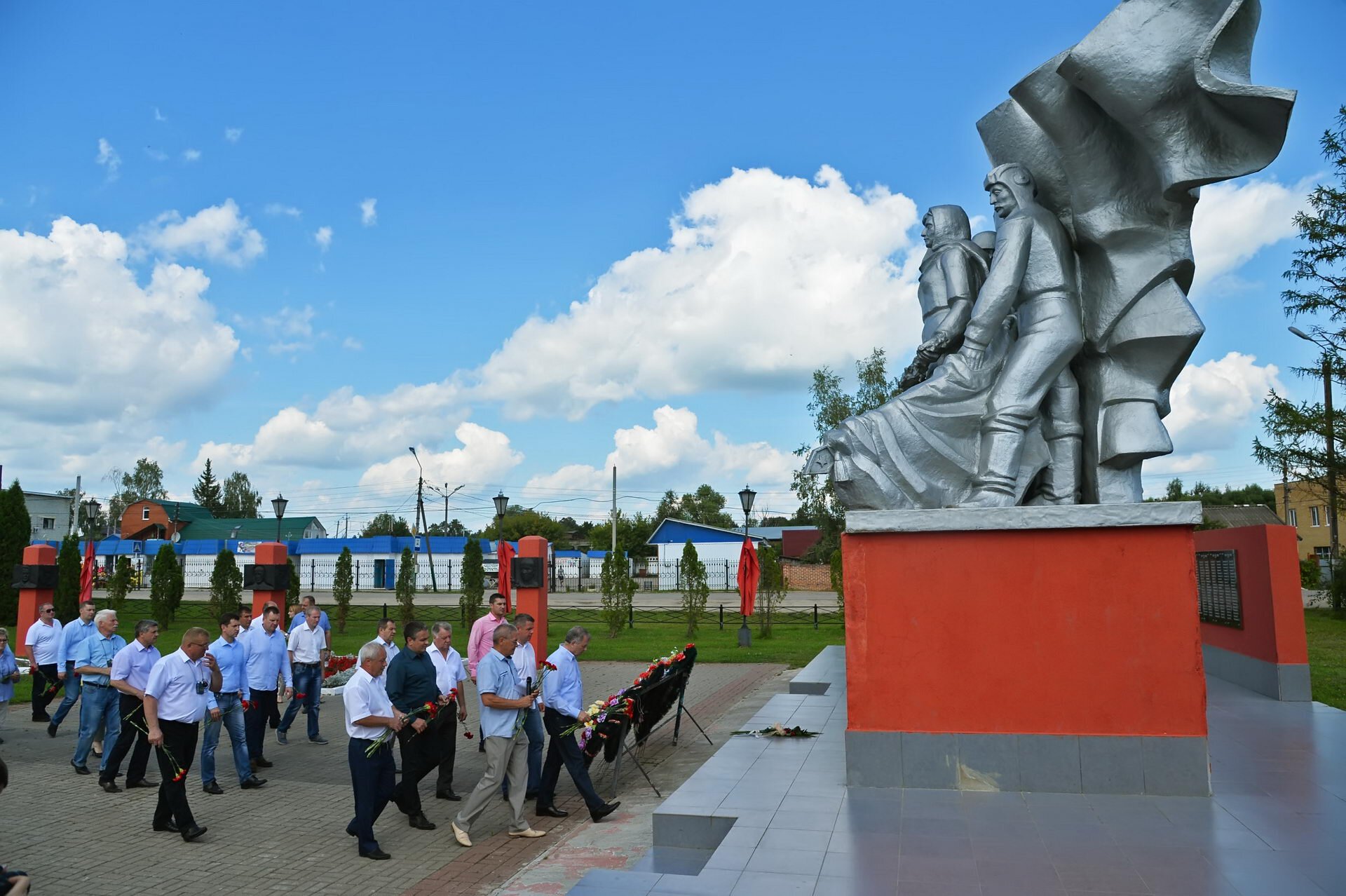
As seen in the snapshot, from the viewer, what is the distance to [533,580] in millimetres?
16953

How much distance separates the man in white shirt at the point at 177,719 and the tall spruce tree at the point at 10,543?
2003 cm

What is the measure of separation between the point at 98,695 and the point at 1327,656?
58.5 ft

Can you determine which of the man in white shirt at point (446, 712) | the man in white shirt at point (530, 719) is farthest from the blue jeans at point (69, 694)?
the man in white shirt at point (530, 719)

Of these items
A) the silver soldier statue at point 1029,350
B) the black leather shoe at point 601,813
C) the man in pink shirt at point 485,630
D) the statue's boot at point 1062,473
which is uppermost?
the silver soldier statue at point 1029,350

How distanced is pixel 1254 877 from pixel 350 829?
5191 mm

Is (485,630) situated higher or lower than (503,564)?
lower

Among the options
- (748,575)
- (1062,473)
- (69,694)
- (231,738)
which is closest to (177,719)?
(231,738)

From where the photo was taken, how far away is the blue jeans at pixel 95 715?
8.59 metres

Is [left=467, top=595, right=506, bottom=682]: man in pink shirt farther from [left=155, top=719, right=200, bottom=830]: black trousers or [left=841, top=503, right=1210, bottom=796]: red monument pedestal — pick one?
[left=841, top=503, right=1210, bottom=796]: red monument pedestal

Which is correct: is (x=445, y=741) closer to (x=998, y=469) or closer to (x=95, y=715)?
(x=95, y=715)

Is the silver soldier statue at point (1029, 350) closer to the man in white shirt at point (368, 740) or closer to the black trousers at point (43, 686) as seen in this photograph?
the man in white shirt at point (368, 740)

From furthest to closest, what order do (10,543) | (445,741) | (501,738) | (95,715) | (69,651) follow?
(10,543)
(69,651)
(95,715)
(445,741)
(501,738)

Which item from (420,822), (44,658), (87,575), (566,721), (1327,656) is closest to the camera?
(420,822)

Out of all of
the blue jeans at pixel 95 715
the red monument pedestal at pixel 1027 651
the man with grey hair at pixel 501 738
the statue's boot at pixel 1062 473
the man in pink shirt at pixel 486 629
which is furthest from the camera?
the man in pink shirt at pixel 486 629
